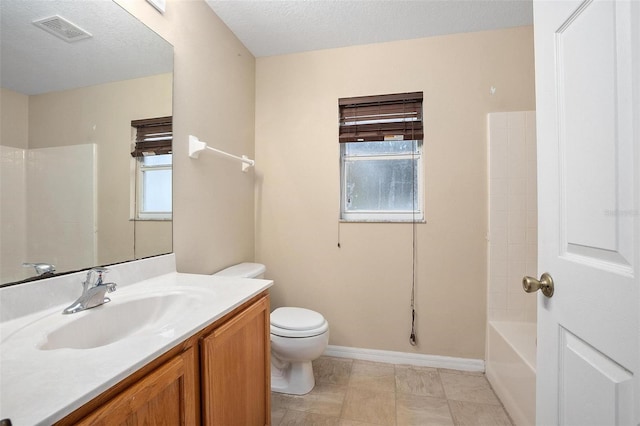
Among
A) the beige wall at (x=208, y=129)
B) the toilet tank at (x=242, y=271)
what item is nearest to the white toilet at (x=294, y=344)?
the toilet tank at (x=242, y=271)

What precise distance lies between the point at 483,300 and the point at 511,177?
0.90 m

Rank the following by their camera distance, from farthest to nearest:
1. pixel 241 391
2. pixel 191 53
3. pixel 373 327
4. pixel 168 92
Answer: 1. pixel 373 327
2. pixel 191 53
3. pixel 168 92
4. pixel 241 391

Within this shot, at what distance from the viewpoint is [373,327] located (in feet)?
6.81

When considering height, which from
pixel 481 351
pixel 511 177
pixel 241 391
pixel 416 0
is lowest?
pixel 481 351

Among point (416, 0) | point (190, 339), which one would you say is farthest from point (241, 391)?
point (416, 0)

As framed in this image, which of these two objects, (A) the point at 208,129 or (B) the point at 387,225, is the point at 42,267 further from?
(B) the point at 387,225

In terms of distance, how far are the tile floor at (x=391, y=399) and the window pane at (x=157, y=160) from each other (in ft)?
4.91

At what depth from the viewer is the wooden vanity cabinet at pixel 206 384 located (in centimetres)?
56

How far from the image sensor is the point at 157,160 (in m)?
1.32

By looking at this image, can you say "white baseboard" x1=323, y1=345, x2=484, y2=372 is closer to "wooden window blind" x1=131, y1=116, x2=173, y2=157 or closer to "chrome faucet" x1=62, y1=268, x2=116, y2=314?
"chrome faucet" x1=62, y1=268, x2=116, y2=314

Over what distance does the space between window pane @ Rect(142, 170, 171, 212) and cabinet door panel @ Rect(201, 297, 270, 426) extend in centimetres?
71

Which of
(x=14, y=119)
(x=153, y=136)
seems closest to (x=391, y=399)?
(x=153, y=136)

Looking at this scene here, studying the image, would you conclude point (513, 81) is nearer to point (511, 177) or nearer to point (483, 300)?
point (511, 177)

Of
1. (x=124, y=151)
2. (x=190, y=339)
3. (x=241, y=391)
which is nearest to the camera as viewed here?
(x=190, y=339)
